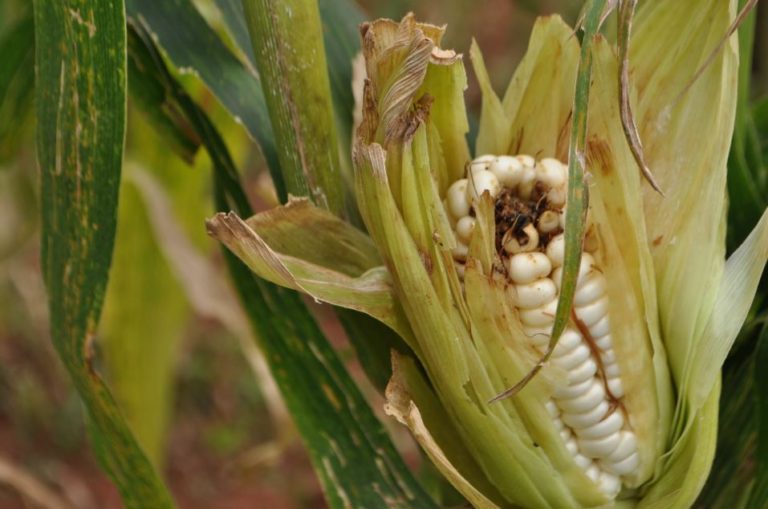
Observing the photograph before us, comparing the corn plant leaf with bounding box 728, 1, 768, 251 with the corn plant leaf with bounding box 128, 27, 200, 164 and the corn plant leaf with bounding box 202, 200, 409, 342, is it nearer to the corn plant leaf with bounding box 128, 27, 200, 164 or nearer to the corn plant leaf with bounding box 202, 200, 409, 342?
the corn plant leaf with bounding box 202, 200, 409, 342

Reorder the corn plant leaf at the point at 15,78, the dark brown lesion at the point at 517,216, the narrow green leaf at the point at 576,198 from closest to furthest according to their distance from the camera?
the narrow green leaf at the point at 576,198 < the dark brown lesion at the point at 517,216 < the corn plant leaf at the point at 15,78

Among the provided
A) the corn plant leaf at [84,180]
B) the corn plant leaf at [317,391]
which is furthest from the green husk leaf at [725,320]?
the corn plant leaf at [84,180]

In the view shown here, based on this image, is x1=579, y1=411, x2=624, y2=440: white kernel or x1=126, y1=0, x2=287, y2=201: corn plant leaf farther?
x1=126, y1=0, x2=287, y2=201: corn plant leaf

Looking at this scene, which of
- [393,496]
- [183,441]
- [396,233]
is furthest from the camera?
[183,441]

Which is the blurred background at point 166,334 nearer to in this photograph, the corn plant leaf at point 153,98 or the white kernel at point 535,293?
the corn plant leaf at point 153,98

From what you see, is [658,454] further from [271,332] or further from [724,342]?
[271,332]

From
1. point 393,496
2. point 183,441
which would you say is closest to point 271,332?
point 393,496

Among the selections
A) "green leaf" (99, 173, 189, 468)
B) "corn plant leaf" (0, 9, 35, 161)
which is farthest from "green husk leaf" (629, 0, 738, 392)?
"green leaf" (99, 173, 189, 468)
